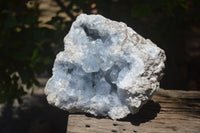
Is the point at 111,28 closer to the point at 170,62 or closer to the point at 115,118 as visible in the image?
the point at 115,118

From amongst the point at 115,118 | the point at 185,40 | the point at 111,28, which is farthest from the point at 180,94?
the point at 185,40

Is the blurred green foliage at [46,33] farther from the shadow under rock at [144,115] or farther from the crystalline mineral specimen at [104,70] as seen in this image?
the shadow under rock at [144,115]

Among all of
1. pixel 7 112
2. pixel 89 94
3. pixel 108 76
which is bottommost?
pixel 7 112

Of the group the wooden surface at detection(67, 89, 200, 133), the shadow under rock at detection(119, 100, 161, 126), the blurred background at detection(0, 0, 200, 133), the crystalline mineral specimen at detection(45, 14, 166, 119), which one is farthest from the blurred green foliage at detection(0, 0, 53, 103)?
the shadow under rock at detection(119, 100, 161, 126)

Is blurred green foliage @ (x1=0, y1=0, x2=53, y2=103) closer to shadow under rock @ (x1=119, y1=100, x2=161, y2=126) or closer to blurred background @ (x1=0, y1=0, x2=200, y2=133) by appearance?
blurred background @ (x1=0, y1=0, x2=200, y2=133)

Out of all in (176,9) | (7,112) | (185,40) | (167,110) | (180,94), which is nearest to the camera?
(167,110)

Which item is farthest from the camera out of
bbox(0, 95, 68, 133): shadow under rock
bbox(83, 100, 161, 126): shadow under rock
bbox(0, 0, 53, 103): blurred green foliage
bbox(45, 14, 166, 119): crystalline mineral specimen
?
bbox(0, 95, 68, 133): shadow under rock
